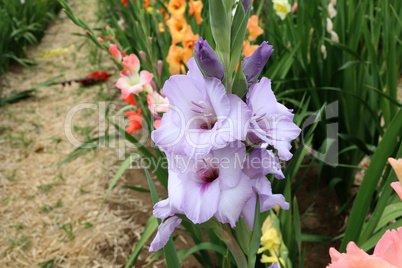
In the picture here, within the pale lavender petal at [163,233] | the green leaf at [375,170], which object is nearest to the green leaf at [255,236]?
the pale lavender petal at [163,233]

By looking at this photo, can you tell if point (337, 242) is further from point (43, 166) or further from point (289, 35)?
point (43, 166)

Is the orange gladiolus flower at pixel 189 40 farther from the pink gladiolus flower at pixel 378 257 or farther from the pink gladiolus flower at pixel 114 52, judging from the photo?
the pink gladiolus flower at pixel 378 257

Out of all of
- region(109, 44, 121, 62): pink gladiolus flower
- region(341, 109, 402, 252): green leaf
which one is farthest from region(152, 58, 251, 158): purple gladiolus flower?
region(109, 44, 121, 62): pink gladiolus flower

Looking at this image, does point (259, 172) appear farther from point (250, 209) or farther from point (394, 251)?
point (394, 251)

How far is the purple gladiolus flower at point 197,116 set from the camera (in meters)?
0.49

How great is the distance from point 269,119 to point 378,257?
279 millimetres

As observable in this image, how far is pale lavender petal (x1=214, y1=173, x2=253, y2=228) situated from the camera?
517 mm

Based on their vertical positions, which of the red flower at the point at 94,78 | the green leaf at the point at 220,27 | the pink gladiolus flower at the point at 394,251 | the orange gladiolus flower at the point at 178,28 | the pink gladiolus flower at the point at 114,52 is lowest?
the red flower at the point at 94,78

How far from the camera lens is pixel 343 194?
1674mm

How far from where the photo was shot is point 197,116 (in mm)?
567

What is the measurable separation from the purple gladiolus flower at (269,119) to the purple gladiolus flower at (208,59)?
0.06 metres

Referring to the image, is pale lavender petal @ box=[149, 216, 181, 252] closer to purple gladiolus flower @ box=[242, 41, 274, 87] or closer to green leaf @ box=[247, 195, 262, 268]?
green leaf @ box=[247, 195, 262, 268]

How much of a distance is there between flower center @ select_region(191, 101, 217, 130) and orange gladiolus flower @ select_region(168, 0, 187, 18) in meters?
1.09

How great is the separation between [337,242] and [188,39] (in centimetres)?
99
